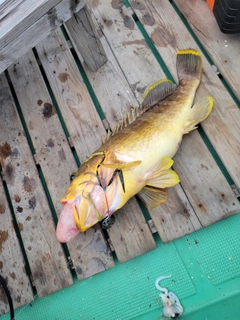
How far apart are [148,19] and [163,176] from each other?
5.31 feet

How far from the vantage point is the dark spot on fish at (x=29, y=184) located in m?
2.79

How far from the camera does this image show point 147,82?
2873mm

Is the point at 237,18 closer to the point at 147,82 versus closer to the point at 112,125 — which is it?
the point at 147,82

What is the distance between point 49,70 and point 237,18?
1.70 metres

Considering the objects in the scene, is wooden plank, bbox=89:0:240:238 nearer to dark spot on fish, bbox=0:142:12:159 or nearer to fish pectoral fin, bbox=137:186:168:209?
fish pectoral fin, bbox=137:186:168:209

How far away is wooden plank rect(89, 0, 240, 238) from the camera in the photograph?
249 centimetres

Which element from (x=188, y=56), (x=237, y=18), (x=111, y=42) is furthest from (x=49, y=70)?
(x=237, y=18)

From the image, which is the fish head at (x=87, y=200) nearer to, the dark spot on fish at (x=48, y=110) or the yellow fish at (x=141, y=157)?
the yellow fish at (x=141, y=157)

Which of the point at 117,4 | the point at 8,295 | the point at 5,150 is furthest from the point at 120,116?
the point at 8,295

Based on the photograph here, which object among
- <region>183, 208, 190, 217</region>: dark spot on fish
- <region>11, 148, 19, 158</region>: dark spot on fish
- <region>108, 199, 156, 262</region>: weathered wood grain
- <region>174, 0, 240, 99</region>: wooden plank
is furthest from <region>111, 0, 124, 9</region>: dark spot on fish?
<region>183, 208, 190, 217</region>: dark spot on fish

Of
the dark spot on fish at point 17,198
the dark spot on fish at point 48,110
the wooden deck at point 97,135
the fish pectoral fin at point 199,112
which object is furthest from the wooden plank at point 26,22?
the fish pectoral fin at point 199,112

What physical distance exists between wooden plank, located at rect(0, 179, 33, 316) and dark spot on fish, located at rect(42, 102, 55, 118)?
845 millimetres

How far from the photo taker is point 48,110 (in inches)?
118

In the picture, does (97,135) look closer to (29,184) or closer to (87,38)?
(29,184)
